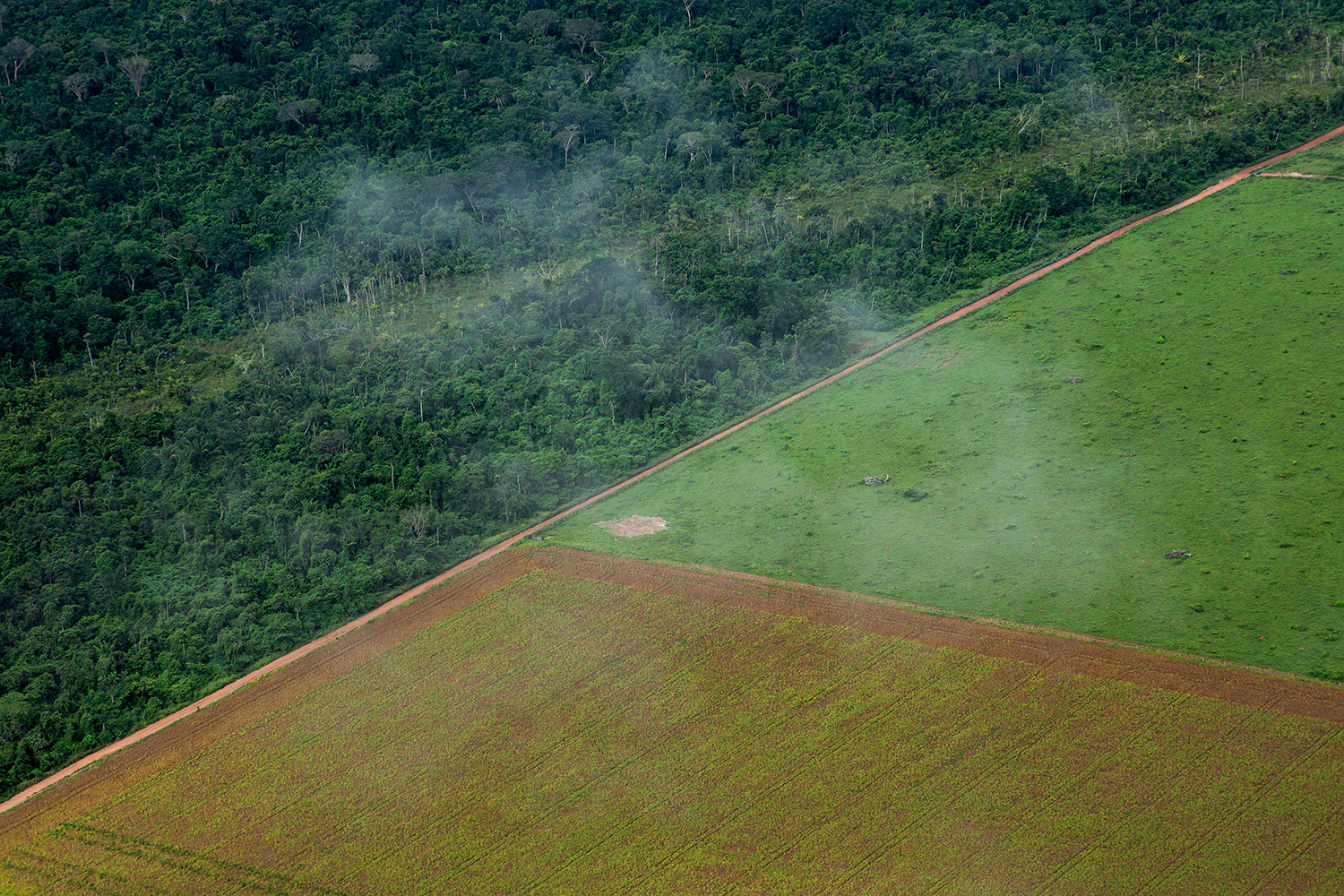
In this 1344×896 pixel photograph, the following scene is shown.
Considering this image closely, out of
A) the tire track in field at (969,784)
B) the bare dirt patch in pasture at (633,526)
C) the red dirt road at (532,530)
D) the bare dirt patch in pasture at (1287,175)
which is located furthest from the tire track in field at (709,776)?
the bare dirt patch in pasture at (1287,175)

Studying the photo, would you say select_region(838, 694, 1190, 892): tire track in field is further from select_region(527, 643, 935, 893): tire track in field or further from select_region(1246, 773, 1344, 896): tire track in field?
select_region(1246, 773, 1344, 896): tire track in field

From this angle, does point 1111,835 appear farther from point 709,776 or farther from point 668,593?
point 668,593

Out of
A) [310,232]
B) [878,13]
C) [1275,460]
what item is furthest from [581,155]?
[1275,460]

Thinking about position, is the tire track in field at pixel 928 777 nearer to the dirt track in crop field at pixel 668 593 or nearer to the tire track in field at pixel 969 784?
the tire track in field at pixel 969 784

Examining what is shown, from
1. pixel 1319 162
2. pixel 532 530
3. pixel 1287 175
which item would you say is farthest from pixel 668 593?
pixel 1319 162

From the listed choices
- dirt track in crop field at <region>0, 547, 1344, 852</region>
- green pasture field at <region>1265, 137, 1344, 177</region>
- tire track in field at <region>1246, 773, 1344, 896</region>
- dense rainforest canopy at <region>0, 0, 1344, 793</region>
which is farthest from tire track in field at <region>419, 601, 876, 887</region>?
green pasture field at <region>1265, 137, 1344, 177</region>

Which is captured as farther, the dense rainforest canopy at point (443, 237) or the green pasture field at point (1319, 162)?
the green pasture field at point (1319, 162)
